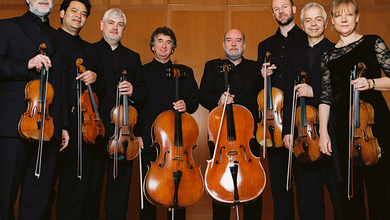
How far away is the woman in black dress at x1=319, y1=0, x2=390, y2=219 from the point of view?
183cm

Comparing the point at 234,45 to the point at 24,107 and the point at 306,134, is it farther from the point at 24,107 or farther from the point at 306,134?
the point at 24,107

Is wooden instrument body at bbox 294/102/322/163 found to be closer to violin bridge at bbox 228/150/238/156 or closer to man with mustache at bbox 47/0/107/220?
violin bridge at bbox 228/150/238/156

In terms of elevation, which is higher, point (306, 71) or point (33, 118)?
point (306, 71)

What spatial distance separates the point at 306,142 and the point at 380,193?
489 millimetres

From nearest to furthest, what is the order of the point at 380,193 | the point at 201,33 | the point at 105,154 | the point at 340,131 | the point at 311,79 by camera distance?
1. the point at 380,193
2. the point at 340,131
3. the point at 311,79
4. the point at 105,154
5. the point at 201,33

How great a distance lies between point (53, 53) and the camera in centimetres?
213

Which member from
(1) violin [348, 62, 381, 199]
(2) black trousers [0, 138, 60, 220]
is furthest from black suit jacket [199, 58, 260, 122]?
(2) black trousers [0, 138, 60, 220]

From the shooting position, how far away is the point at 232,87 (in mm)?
2775

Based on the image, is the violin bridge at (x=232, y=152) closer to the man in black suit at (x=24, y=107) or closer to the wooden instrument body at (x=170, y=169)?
the wooden instrument body at (x=170, y=169)

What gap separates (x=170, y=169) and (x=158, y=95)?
0.75 m

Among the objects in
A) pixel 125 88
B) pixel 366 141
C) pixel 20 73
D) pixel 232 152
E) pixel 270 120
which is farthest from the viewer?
pixel 125 88

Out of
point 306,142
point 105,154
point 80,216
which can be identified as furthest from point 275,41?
point 80,216

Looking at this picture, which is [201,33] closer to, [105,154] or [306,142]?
[105,154]

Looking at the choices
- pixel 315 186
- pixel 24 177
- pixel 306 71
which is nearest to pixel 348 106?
pixel 306 71
